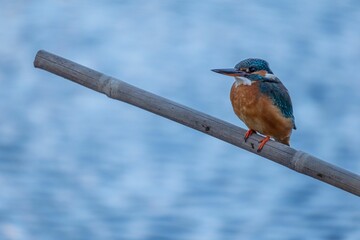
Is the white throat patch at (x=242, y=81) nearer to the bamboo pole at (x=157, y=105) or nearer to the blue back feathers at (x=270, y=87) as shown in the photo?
the blue back feathers at (x=270, y=87)

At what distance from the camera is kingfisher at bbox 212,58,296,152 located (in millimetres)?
2395

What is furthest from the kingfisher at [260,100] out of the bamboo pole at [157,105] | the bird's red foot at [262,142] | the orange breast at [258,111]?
the bamboo pole at [157,105]

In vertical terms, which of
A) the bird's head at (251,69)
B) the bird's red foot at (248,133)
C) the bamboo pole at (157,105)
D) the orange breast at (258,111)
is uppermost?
the bird's head at (251,69)

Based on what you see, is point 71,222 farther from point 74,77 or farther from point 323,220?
point 74,77

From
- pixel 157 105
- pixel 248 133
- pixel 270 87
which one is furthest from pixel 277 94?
pixel 157 105

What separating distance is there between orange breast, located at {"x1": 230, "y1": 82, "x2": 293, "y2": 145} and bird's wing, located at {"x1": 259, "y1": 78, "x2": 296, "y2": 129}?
0.01 metres

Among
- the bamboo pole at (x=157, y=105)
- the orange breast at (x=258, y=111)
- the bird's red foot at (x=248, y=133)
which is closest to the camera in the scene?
the bamboo pole at (x=157, y=105)

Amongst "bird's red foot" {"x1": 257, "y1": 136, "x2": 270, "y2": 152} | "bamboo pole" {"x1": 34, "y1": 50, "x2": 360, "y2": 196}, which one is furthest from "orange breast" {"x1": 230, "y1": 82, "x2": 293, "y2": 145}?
"bamboo pole" {"x1": 34, "y1": 50, "x2": 360, "y2": 196}

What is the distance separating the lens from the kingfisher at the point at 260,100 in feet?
7.86

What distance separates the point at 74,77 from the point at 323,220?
2.02 metres

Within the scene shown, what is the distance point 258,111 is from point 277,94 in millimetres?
75

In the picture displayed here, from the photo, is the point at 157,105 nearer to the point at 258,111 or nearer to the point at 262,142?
the point at 262,142

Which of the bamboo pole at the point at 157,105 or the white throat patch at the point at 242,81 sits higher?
the white throat patch at the point at 242,81

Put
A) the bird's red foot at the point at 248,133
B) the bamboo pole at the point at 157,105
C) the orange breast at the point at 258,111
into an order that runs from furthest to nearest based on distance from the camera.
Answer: the orange breast at the point at 258,111 → the bird's red foot at the point at 248,133 → the bamboo pole at the point at 157,105
